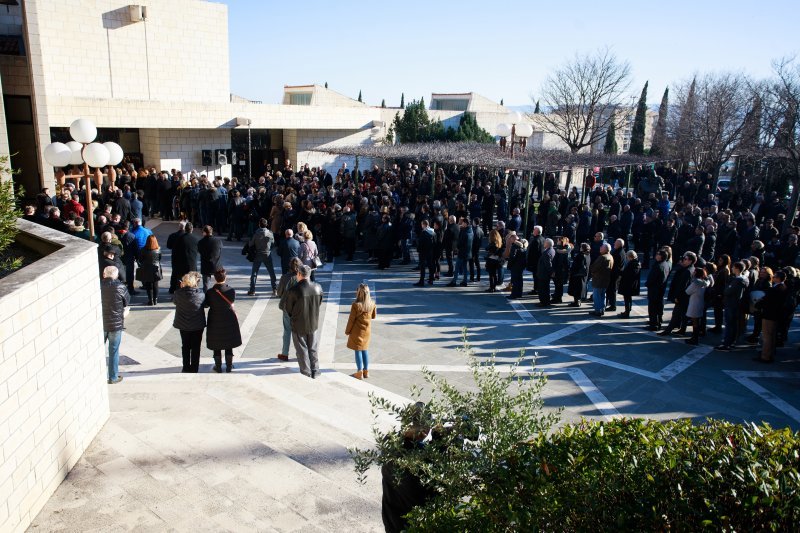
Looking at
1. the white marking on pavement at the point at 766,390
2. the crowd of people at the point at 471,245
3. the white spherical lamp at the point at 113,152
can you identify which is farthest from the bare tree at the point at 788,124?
the white spherical lamp at the point at 113,152

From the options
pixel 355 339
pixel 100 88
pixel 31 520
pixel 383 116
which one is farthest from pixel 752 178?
pixel 31 520

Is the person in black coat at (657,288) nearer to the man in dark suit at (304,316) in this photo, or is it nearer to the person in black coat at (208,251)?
the man in dark suit at (304,316)

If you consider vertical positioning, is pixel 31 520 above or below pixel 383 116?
below

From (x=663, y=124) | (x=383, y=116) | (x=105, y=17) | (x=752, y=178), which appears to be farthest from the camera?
(x=383, y=116)

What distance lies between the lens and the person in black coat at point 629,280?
12.3 m

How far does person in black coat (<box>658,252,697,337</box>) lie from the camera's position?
37.4 feet

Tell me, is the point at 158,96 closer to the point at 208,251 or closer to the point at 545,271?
the point at 208,251

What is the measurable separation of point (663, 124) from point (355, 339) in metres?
32.7

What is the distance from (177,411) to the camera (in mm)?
6887

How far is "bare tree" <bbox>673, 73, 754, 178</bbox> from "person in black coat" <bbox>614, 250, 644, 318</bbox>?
15990mm

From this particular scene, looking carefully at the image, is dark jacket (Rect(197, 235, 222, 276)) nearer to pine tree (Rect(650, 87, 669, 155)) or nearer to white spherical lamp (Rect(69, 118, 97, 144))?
white spherical lamp (Rect(69, 118, 97, 144))

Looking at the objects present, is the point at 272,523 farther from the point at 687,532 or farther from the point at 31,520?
the point at 687,532

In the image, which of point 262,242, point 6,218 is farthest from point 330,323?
point 6,218

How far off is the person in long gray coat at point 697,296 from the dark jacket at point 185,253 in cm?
942
